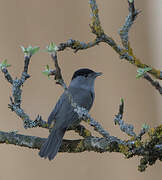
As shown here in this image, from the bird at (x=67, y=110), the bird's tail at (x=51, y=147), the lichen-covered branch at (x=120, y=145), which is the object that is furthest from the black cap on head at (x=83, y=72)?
the lichen-covered branch at (x=120, y=145)

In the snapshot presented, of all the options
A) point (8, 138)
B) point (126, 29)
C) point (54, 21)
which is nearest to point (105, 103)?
point (54, 21)

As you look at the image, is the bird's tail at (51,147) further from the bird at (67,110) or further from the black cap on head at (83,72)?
the black cap on head at (83,72)

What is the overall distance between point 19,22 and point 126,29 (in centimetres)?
174

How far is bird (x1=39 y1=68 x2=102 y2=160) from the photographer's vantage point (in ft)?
6.49

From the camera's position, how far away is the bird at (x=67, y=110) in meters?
1.98

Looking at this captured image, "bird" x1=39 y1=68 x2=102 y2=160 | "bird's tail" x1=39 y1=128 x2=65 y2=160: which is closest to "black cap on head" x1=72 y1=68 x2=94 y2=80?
"bird" x1=39 y1=68 x2=102 y2=160

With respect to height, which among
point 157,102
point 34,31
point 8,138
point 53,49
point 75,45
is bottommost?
point 8,138

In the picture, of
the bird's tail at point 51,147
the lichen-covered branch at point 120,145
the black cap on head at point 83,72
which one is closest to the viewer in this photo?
the lichen-covered branch at point 120,145

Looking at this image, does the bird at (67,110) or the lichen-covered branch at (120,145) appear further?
the bird at (67,110)

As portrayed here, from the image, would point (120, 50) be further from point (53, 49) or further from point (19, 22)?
point (19, 22)

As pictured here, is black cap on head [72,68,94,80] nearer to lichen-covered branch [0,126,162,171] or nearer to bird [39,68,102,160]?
bird [39,68,102,160]

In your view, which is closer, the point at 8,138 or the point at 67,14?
the point at 8,138

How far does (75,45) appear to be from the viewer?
1.54m

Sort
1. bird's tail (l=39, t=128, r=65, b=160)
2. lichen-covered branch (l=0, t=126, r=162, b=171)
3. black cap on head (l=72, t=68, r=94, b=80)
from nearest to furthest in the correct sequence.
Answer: lichen-covered branch (l=0, t=126, r=162, b=171)
bird's tail (l=39, t=128, r=65, b=160)
black cap on head (l=72, t=68, r=94, b=80)
